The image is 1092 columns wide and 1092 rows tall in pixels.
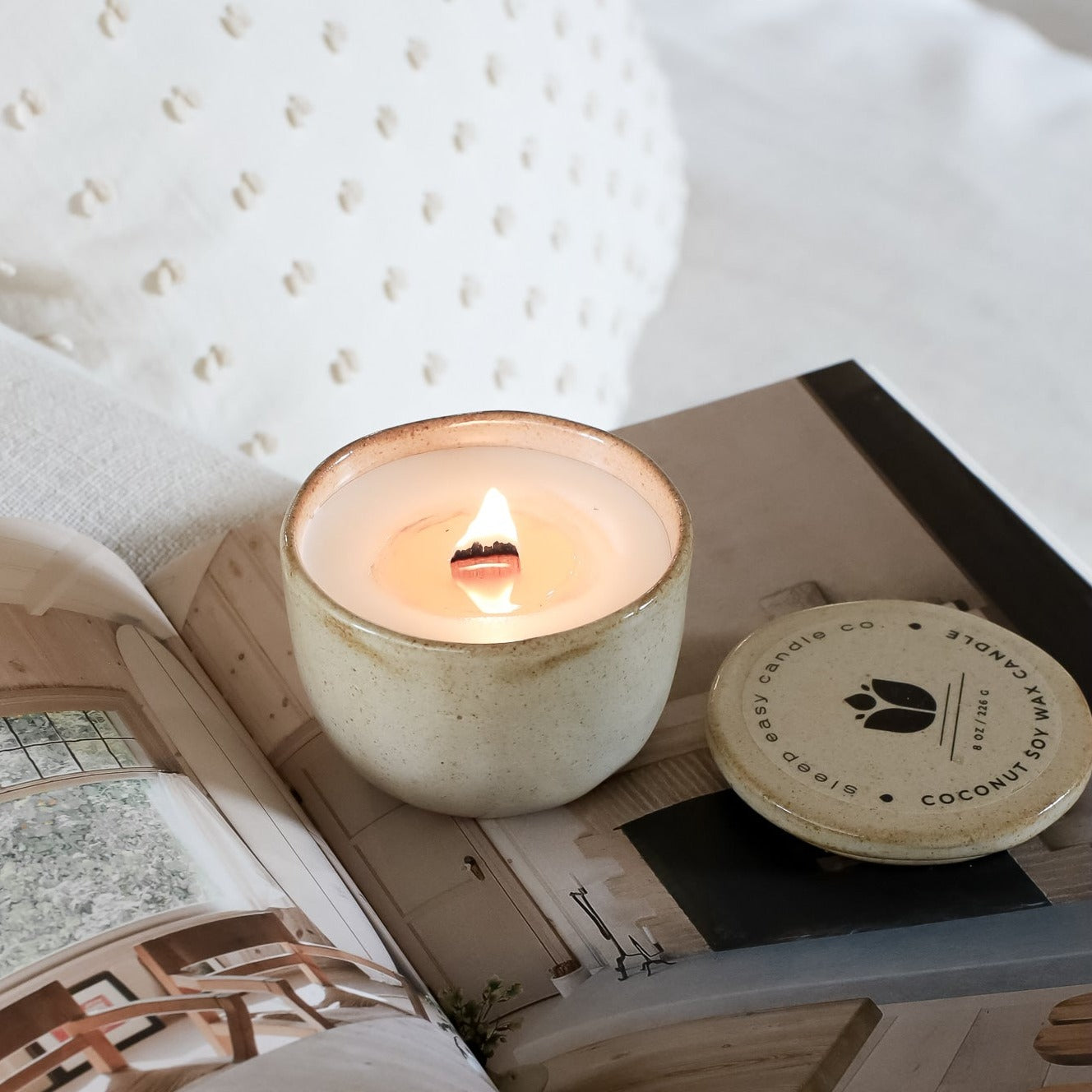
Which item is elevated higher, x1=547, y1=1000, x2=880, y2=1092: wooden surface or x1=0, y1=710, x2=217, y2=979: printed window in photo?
x1=0, y1=710, x2=217, y2=979: printed window in photo

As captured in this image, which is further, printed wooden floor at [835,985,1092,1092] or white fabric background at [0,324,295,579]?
white fabric background at [0,324,295,579]

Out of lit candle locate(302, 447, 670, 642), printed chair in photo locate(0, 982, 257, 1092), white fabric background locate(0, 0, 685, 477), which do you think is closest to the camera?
printed chair in photo locate(0, 982, 257, 1092)

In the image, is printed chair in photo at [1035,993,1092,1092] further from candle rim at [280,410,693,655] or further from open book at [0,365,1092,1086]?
candle rim at [280,410,693,655]

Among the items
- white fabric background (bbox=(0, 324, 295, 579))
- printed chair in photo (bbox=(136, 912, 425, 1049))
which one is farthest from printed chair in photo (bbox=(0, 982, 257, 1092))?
white fabric background (bbox=(0, 324, 295, 579))

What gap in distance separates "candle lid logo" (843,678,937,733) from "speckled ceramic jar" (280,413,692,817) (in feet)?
0.21

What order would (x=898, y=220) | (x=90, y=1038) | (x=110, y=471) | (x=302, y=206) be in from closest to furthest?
(x=90, y=1038)
(x=110, y=471)
(x=302, y=206)
(x=898, y=220)

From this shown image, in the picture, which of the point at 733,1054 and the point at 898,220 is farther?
the point at 898,220

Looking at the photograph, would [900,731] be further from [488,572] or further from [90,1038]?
[90,1038]

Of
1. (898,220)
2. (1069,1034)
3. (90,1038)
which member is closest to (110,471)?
(90,1038)

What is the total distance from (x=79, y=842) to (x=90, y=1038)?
0.19 ft

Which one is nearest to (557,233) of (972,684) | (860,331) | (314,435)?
(314,435)

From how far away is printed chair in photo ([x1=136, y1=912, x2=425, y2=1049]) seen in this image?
0.87ft

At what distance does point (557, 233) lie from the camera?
0.77 meters

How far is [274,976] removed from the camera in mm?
279
